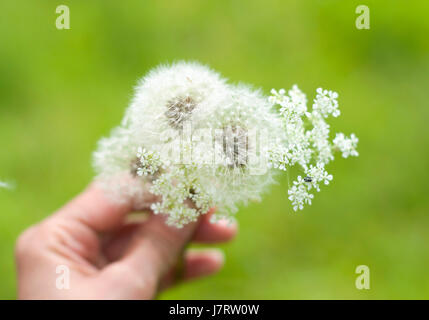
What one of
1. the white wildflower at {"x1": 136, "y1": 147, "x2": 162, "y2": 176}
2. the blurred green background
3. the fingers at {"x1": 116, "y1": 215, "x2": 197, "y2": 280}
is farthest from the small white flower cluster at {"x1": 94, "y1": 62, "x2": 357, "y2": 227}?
the blurred green background

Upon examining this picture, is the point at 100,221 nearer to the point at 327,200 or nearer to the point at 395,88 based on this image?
the point at 327,200

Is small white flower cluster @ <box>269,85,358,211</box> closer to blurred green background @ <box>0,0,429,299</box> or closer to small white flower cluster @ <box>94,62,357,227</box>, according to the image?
small white flower cluster @ <box>94,62,357,227</box>

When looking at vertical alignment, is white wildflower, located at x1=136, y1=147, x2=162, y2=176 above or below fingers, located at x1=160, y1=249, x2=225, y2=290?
above

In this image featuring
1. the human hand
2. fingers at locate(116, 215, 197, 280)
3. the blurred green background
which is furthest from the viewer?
the blurred green background

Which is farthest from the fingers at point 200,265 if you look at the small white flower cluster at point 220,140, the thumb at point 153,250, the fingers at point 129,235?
the small white flower cluster at point 220,140

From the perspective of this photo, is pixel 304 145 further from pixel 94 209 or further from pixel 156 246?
pixel 94 209

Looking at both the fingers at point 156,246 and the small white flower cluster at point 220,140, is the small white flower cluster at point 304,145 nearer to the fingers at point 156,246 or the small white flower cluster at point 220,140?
the small white flower cluster at point 220,140

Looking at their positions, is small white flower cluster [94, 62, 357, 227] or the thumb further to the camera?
the thumb
